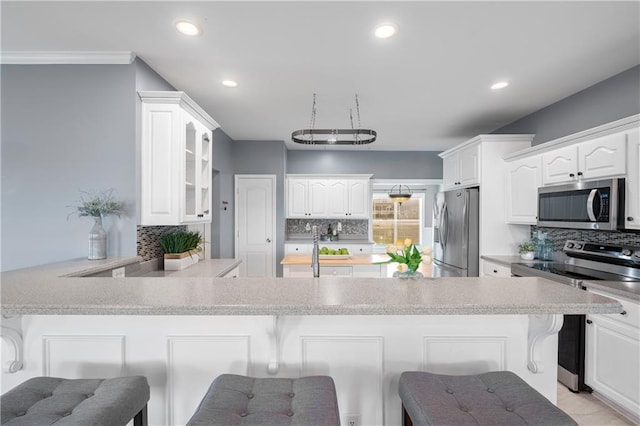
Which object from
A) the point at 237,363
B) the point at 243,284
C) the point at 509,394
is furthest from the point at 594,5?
the point at 237,363

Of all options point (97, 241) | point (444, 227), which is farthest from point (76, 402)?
point (444, 227)

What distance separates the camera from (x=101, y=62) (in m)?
2.40

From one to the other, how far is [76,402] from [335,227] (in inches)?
198

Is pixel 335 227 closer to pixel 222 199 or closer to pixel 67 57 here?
pixel 222 199

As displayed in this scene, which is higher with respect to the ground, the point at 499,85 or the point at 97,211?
the point at 499,85

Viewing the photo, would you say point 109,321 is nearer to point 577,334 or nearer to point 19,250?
point 19,250

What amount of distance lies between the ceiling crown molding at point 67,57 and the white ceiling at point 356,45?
0.21 feet

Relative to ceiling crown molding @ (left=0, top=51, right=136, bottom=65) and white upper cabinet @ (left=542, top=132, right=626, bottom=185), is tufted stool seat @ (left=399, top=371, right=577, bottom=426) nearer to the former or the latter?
white upper cabinet @ (left=542, top=132, right=626, bottom=185)

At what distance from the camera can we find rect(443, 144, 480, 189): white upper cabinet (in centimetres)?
381

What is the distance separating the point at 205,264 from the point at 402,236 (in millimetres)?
4822

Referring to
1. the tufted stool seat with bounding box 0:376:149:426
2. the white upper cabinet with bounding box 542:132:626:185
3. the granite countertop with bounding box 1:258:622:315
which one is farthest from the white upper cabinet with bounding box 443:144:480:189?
the tufted stool seat with bounding box 0:376:149:426

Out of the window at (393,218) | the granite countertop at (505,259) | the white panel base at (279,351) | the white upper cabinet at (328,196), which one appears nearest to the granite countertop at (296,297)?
the white panel base at (279,351)

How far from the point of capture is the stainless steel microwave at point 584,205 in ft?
7.80

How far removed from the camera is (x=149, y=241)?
277cm
